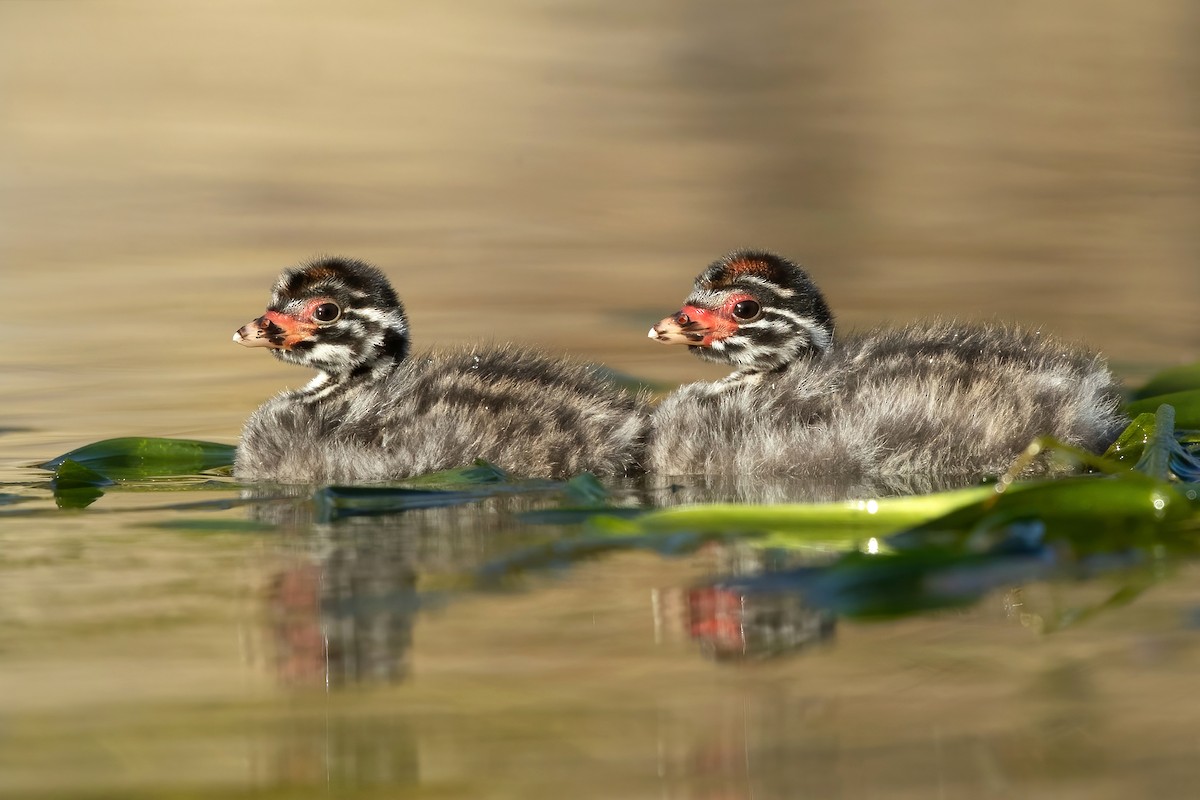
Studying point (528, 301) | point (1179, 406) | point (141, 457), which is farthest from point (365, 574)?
point (528, 301)

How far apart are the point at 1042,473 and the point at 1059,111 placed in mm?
15222

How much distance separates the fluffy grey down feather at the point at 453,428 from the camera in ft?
24.6

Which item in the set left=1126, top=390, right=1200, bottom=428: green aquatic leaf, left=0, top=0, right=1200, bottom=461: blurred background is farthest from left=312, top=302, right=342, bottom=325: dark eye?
left=1126, top=390, right=1200, bottom=428: green aquatic leaf

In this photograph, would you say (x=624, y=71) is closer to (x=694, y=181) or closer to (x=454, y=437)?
(x=694, y=181)

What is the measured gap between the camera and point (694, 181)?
59.6ft

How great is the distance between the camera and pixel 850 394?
750 centimetres

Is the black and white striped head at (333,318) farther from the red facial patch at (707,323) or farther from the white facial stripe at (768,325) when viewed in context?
the white facial stripe at (768,325)

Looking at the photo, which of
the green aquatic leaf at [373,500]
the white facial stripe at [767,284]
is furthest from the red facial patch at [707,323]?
the green aquatic leaf at [373,500]

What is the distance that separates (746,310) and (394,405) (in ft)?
5.16

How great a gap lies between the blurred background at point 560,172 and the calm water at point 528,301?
0.23 feet

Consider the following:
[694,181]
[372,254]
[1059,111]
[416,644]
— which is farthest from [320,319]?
[1059,111]

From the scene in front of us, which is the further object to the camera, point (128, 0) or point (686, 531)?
point (128, 0)

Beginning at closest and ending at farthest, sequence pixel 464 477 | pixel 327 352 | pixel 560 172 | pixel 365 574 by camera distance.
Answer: pixel 365 574 < pixel 464 477 < pixel 327 352 < pixel 560 172

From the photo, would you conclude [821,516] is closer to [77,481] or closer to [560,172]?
[77,481]
